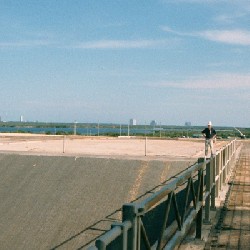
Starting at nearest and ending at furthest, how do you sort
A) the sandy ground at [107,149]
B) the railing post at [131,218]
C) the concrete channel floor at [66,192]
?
the railing post at [131,218]
the concrete channel floor at [66,192]
the sandy ground at [107,149]

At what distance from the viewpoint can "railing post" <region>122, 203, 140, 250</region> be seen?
11.8ft

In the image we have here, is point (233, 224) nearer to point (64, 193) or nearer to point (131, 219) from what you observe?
point (131, 219)

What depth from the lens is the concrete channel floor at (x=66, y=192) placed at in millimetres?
20756

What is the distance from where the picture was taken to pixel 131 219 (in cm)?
361

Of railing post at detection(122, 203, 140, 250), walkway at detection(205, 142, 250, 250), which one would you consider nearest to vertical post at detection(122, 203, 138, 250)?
railing post at detection(122, 203, 140, 250)

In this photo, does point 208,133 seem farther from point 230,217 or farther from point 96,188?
point 230,217

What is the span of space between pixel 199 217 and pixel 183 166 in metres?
16.4

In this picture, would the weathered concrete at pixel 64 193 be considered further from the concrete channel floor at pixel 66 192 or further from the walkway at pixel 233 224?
the walkway at pixel 233 224

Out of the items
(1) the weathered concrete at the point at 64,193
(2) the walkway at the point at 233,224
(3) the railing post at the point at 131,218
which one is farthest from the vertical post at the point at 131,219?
(1) the weathered concrete at the point at 64,193

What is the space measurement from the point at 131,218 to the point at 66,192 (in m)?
21.3

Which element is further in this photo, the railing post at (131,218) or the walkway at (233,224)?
the walkway at (233,224)

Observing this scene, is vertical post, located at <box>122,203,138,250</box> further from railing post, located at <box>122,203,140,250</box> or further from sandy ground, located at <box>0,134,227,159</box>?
sandy ground, located at <box>0,134,227,159</box>

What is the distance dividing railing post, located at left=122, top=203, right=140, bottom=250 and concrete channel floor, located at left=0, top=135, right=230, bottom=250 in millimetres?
15458

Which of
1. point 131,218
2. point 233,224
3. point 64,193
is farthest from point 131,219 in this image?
point 64,193
